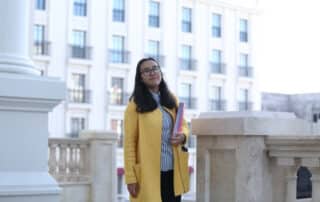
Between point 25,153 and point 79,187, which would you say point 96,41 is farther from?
point 25,153

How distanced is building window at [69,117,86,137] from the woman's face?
26182 millimetres

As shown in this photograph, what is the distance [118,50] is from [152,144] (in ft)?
92.1

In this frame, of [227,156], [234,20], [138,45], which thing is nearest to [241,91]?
[234,20]

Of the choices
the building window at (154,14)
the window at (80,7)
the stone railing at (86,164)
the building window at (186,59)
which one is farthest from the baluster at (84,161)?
the building window at (186,59)

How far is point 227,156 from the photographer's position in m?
4.12

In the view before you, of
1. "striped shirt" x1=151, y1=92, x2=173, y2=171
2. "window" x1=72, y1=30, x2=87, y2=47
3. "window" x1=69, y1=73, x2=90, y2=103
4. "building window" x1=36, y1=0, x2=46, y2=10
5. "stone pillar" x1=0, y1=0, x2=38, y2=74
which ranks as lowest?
"striped shirt" x1=151, y1=92, x2=173, y2=171

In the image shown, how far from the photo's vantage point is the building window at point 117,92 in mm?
30953

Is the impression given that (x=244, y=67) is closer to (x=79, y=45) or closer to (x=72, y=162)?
(x=79, y=45)

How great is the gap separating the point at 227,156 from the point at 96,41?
26865mm

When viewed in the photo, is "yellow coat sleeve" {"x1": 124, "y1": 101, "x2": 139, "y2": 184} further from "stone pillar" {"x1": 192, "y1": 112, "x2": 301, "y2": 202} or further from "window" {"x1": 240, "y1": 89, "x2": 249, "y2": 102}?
"window" {"x1": 240, "y1": 89, "x2": 249, "y2": 102}

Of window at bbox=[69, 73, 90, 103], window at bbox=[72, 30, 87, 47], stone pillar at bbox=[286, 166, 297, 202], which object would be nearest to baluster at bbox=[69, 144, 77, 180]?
stone pillar at bbox=[286, 166, 297, 202]

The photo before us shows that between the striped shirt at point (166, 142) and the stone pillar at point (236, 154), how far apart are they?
61 centimetres

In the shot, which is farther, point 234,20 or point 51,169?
point 234,20

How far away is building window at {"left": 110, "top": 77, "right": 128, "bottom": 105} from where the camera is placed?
3095 centimetres
